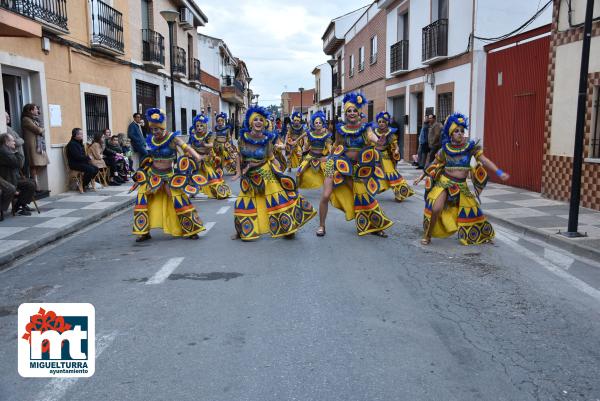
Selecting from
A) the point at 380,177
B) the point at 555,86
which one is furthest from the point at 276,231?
the point at 555,86

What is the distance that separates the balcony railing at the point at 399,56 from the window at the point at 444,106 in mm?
3743

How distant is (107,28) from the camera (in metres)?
16.0

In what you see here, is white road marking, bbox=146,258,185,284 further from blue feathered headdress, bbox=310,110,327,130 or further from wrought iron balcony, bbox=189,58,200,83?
wrought iron balcony, bbox=189,58,200,83

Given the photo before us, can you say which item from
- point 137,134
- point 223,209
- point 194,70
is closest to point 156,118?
point 223,209

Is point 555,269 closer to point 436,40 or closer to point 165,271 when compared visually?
point 165,271

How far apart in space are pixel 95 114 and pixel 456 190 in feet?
38.6

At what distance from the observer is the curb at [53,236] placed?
22.4 feet

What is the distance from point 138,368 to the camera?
3.61 meters

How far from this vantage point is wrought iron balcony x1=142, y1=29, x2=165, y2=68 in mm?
19828

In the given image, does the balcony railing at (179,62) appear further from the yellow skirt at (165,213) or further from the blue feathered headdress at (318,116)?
the yellow skirt at (165,213)

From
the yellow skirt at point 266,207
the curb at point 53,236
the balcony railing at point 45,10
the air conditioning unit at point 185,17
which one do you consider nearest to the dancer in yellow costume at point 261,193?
the yellow skirt at point 266,207

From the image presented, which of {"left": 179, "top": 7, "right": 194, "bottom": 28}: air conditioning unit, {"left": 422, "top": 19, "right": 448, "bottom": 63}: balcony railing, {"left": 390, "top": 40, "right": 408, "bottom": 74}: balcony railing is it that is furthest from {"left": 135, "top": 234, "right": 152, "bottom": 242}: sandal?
{"left": 179, "top": 7, "right": 194, "bottom": 28}: air conditioning unit

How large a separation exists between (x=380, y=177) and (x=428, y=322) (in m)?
3.68

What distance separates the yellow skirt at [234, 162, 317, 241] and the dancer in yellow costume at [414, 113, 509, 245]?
5.74 feet
